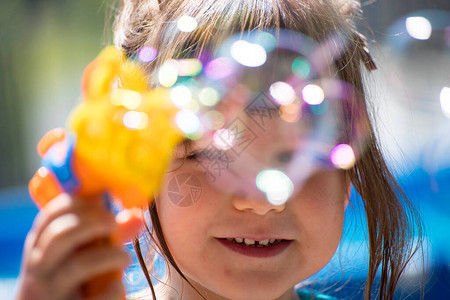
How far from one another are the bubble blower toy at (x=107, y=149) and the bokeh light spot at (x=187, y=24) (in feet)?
1.09

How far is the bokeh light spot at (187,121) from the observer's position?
0.53m

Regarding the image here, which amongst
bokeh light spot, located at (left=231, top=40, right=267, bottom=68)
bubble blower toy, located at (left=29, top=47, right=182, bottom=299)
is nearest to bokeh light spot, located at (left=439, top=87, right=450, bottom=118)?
bokeh light spot, located at (left=231, top=40, right=267, bottom=68)

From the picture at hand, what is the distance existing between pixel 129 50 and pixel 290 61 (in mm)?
296

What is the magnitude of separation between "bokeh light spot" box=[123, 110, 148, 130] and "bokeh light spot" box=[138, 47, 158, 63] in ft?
1.26

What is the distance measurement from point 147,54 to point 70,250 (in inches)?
18.4

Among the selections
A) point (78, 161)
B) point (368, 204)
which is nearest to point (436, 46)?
point (368, 204)

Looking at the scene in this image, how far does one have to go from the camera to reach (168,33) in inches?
31.6

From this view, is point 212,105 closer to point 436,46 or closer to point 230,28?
point 230,28

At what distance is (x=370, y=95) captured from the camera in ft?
3.21

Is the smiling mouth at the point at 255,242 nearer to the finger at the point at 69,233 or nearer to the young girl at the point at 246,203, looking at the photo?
the young girl at the point at 246,203

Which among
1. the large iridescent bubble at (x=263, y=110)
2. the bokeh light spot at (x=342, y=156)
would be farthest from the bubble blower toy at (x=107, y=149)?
the bokeh light spot at (x=342, y=156)

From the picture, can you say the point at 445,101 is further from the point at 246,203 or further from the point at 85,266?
the point at 85,266

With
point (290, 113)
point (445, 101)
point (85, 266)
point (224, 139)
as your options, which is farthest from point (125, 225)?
point (445, 101)

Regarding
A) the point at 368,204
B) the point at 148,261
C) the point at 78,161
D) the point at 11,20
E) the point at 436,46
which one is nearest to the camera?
the point at 78,161
